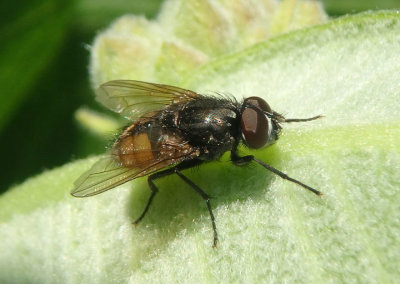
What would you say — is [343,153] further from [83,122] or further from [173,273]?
[83,122]

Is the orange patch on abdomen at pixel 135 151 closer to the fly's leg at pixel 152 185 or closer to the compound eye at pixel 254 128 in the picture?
the fly's leg at pixel 152 185

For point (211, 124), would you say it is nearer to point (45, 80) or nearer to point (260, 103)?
point (260, 103)

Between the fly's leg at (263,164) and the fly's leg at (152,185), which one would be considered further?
the fly's leg at (152,185)

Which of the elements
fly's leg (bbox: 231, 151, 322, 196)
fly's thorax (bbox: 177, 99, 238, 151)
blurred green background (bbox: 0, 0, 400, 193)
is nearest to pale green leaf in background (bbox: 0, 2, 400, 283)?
fly's leg (bbox: 231, 151, 322, 196)

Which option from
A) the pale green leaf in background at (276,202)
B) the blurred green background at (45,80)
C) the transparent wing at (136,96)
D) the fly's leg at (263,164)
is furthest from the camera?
A: the blurred green background at (45,80)

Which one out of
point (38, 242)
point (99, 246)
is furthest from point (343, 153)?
point (38, 242)

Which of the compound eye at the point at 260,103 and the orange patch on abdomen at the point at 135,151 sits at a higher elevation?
the compound eye at the point at 260,103

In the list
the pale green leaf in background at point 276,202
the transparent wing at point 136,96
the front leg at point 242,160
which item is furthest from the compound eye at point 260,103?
the transparent wing at point 136,96

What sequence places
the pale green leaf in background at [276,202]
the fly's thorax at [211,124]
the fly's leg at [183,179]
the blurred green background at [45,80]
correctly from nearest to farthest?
the pale green leaf in background at [276,202], the fly's leg at [183,179], the fly's thorax at [211,124], the blurred green background at [45,80]
